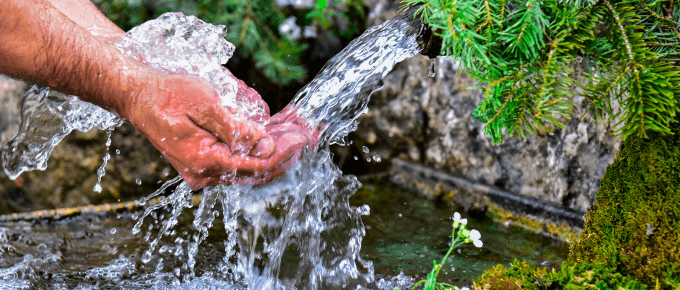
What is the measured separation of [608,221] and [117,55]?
58.9 inches

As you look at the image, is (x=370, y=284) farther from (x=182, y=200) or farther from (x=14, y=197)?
(x=14, y=197)

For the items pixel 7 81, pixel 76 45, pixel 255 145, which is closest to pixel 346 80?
pixel 255 145

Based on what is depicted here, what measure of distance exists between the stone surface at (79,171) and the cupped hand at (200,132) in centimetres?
172

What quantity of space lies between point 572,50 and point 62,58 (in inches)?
56.3

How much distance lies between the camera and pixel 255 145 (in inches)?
63.3

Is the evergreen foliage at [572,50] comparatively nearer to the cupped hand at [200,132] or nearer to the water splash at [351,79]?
the water splash at [351,79]

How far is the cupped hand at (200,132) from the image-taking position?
A: 150cm

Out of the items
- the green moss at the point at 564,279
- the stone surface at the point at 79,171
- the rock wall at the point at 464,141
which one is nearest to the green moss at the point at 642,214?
the green moss at the point at 564,279

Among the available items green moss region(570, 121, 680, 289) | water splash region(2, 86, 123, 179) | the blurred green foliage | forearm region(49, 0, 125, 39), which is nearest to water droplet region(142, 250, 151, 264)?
water splash region(2, 86, 123, 179)

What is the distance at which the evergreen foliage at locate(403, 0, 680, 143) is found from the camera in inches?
44.8

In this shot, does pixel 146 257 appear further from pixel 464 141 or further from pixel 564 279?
pixel 464 141

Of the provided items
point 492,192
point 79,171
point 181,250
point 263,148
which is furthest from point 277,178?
point 79,171

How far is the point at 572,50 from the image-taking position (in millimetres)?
1225

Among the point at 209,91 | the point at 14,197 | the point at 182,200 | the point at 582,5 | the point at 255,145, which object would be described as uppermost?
the point at 582,5
